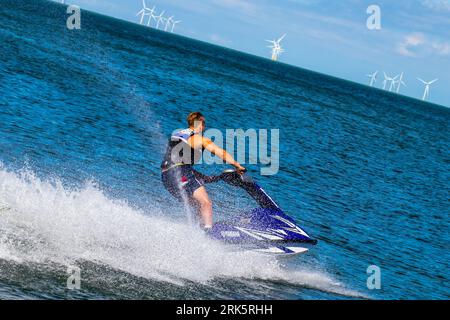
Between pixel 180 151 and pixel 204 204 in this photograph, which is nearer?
pixel 180 151

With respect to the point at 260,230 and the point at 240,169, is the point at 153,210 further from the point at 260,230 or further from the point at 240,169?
the point at 240,169

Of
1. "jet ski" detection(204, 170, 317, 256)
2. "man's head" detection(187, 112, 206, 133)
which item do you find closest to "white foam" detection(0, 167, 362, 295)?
"jet ski" detection(204, 170, 317, 256)

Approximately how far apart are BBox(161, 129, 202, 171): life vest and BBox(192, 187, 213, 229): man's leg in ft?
1.68

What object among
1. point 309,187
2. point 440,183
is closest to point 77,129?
point 309,187

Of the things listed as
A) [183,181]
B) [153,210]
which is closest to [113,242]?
[183,181]

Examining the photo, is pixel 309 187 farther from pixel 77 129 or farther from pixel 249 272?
pixel 249 272

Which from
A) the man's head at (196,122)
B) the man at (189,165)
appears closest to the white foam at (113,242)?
the man at (189,165)

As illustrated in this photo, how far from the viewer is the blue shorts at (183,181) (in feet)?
35.6

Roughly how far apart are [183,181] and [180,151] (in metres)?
0.51

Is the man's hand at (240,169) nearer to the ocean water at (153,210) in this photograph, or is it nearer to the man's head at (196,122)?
the man's head at (196,122)

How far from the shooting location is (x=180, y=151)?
10734 millimetres

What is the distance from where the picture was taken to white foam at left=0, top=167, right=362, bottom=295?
32.0ft

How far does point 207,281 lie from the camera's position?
10344 mm

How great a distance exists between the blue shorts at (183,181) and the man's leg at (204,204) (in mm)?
74
